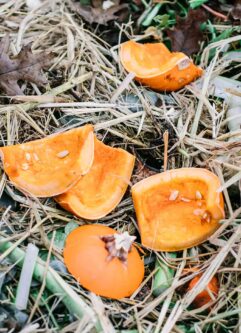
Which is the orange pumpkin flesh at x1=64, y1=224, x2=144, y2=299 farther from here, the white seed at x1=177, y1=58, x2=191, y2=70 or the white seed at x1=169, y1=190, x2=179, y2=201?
the white seed at x1=177, y1=58, x2=191, y2=70

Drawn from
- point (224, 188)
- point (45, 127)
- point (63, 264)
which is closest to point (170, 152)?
point (224, 188)

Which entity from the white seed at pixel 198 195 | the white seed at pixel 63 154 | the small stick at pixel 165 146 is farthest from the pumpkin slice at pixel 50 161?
the white seed at pixel 198 195

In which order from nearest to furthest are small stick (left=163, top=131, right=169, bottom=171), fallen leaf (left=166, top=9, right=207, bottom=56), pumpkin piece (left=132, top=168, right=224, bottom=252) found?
1. pumpkin piece (left=132, top=168, right=224, bottom=252)
2. small stick (left=163, top=131, right=169, bottom=171)
3. fallen leaf (left=166, top=9, right=207, bottom=56)

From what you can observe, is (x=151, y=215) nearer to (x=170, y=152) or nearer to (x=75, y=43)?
(x=170, y=152)

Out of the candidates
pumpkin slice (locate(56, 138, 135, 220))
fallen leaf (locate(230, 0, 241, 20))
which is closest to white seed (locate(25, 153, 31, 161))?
pumpkin slice (locate(56, 138, 135, 220))

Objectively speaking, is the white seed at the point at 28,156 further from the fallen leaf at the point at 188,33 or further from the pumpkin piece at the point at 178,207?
the fallen leaf at the point at 188,33

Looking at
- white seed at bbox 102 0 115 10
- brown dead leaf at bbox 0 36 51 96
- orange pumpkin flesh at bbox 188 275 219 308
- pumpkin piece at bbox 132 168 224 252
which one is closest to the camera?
orange pumpkin flesh at bbox 188 275 219 308
